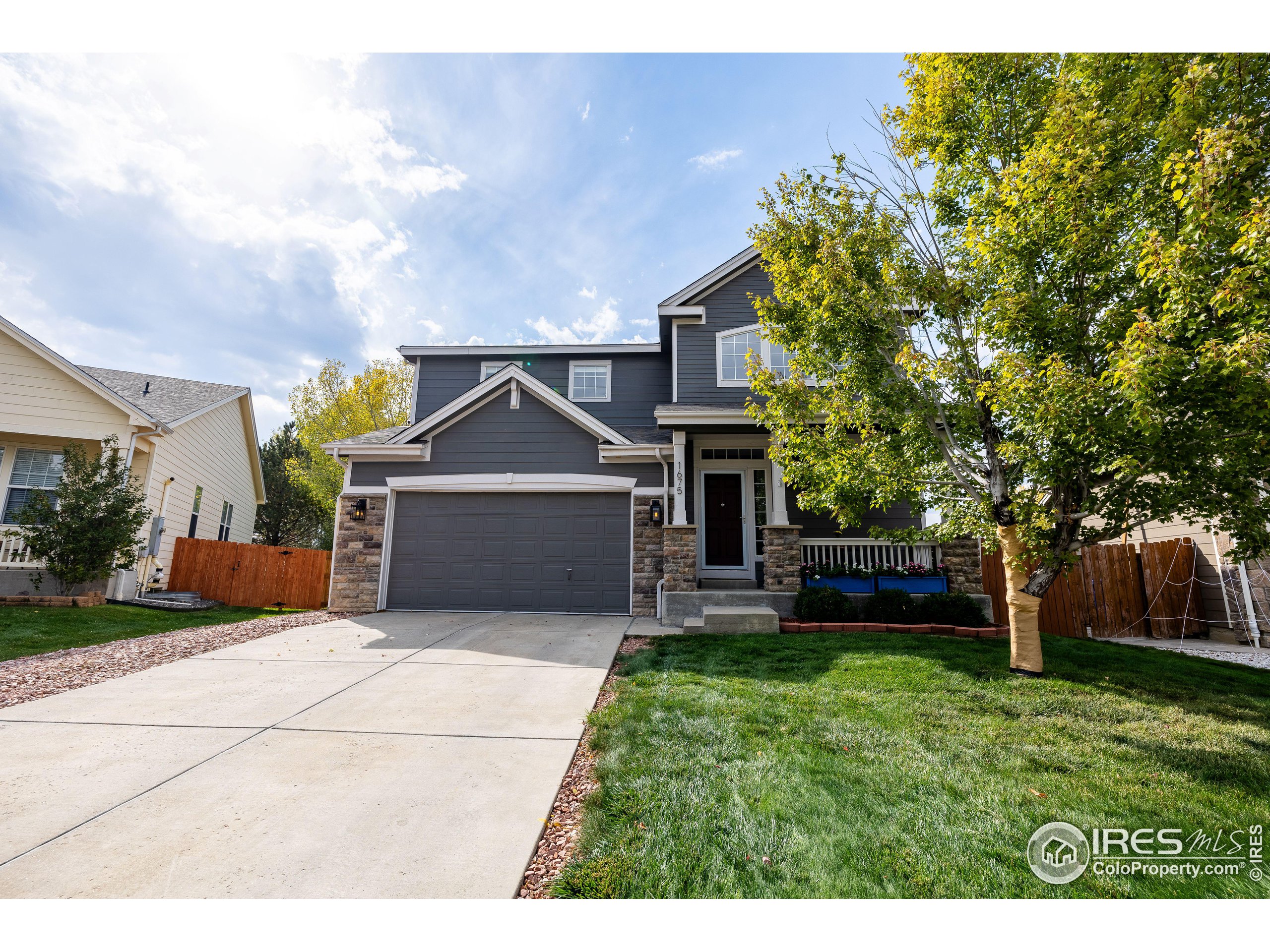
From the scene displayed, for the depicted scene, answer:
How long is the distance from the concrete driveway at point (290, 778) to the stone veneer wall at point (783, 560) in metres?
4.26

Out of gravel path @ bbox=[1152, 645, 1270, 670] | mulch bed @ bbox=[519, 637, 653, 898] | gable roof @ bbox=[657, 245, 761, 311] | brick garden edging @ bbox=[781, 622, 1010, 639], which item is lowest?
mulch bed @ bbox=[519, 637, 653, 898]

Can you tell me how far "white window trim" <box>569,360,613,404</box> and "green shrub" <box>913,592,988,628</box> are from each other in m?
8.27

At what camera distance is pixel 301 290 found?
16281 millimetres

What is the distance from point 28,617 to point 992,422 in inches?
572

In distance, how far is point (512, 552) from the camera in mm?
10961

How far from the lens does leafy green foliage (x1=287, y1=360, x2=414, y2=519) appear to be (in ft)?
74.4

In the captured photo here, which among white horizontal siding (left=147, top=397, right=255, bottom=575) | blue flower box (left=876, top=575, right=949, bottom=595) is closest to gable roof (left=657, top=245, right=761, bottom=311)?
blue flower box (left=876, top=575, right=949, bottom=595)

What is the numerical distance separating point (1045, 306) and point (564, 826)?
5.79m

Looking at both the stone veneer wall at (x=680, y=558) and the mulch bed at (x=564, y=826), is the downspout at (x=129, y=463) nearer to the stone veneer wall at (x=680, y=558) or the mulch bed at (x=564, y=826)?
the stone veneer wall at (x=680, y=558)

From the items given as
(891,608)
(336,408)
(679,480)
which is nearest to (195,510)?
(336,408)

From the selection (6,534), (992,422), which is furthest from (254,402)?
(992,422)

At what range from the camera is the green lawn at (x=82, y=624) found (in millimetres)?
7465

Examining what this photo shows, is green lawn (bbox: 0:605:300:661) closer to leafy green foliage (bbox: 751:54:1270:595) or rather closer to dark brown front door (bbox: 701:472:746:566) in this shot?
dark brown front door (bbox: 701:472:746:566)

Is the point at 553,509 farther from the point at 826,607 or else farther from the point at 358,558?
the point at 826,607
